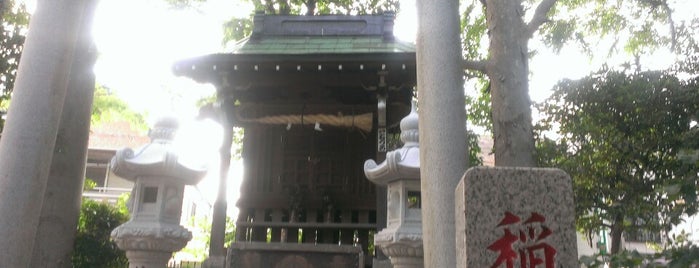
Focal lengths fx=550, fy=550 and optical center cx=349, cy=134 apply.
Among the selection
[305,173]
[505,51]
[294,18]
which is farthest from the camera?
[294,18]

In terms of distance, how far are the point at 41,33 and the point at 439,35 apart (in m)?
3.99

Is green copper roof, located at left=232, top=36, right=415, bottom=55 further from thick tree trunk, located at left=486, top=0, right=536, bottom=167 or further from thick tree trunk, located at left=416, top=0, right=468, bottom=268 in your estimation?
thick tree trunk, located at left=416, top=0, right=468, bottom=268

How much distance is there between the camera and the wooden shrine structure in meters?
8.05

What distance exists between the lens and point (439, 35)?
552 cm

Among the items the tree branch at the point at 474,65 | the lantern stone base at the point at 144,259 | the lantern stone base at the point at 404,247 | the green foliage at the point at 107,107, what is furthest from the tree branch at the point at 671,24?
the green foliage at the point at 107,107

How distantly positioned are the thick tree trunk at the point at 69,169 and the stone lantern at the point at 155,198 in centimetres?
153

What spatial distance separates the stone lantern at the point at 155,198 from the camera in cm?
619

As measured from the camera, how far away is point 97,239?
8680 millimetres

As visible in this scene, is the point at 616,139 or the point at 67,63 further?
the point at 616,139

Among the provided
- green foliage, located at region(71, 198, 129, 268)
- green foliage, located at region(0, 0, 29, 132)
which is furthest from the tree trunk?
green foliage, located at region(0, 0, 29, 132)

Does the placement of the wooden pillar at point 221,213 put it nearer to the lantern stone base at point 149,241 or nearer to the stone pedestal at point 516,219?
the lantern stone base at point 149,241

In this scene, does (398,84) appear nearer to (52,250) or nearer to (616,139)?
(616,139)

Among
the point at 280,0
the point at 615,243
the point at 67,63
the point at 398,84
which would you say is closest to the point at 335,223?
the point at 398,84

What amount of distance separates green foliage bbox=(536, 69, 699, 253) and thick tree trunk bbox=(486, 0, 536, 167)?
11.1 feet
